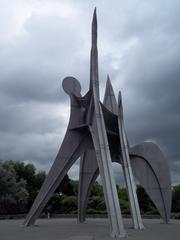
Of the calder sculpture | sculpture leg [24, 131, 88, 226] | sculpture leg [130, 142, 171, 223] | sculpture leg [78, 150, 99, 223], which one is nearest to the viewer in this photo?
the calder sculpture

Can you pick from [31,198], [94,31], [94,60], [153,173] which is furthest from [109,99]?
[31,198]

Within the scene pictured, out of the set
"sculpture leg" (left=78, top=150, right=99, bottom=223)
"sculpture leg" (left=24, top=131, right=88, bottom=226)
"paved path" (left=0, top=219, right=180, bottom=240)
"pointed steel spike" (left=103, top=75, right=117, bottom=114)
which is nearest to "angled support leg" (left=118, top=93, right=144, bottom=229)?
"paved path" (left=0, top=219, right=180, bottom=240)

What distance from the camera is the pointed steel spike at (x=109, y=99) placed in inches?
1228

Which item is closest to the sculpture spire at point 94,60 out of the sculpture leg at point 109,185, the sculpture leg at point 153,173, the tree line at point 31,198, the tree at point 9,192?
A: the sculpture leg at point 109,185

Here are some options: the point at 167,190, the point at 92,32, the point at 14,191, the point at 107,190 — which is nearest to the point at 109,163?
Result: the point at 107,190

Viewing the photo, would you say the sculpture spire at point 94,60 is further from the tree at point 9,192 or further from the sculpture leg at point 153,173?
the tree at point 9,192

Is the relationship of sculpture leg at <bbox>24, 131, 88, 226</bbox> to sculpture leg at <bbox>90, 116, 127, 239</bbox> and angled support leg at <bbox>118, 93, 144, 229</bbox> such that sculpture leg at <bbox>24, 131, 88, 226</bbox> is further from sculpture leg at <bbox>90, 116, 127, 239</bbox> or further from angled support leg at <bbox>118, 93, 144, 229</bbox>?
sculpture leg at <bbox>90, 116, 127, 239</bbox>

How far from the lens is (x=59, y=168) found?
89.9 feet

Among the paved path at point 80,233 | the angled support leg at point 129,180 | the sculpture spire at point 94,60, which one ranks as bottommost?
the paved path at point 80,233

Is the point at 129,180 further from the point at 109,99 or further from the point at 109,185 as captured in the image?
the point at 109,99

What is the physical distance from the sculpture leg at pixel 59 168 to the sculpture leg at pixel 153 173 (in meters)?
5.34

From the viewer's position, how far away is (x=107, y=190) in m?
21.6

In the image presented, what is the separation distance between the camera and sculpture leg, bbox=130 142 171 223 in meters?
30.8

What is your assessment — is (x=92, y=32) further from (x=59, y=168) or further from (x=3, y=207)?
(x=3, y=207)
